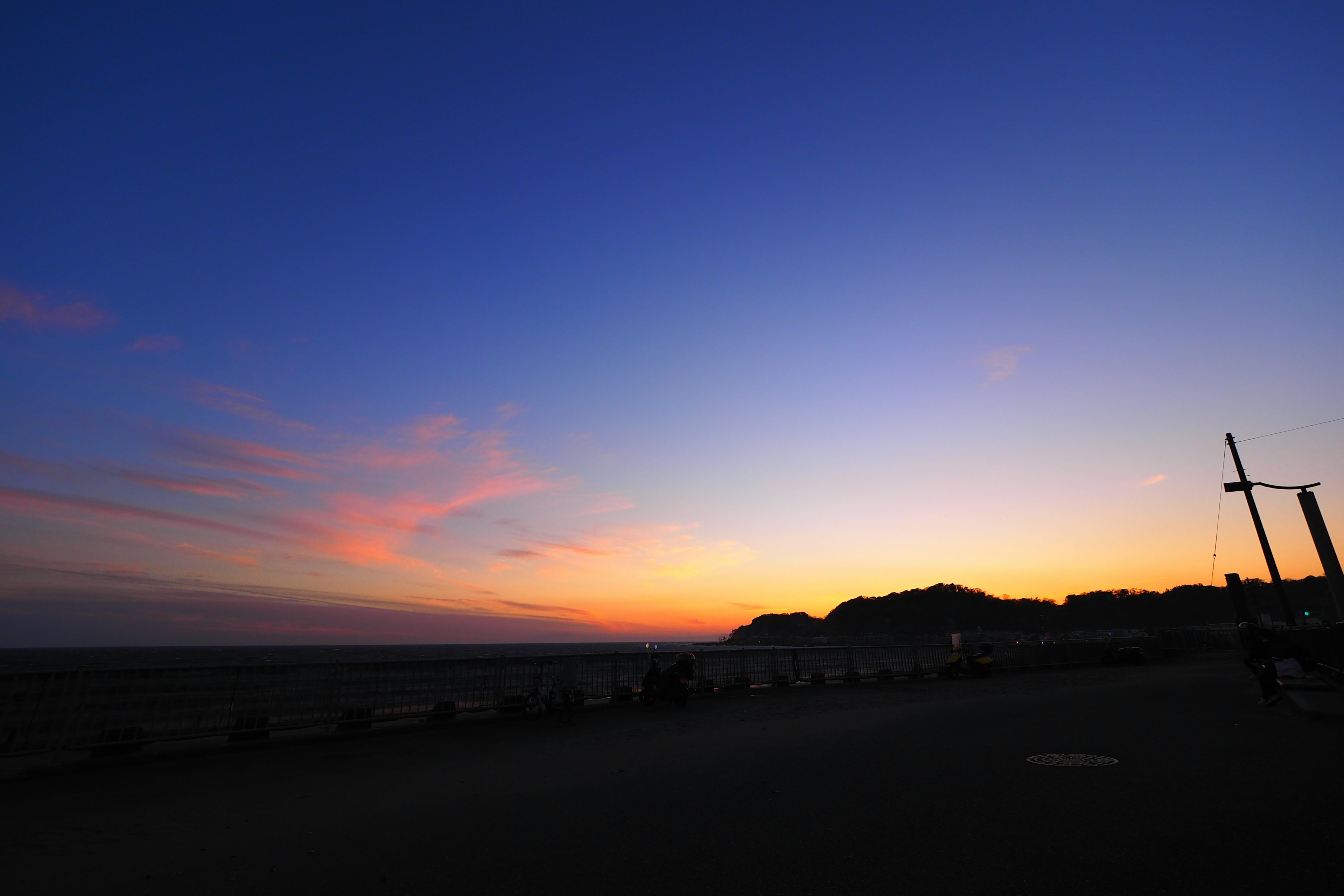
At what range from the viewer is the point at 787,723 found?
48.0 feet

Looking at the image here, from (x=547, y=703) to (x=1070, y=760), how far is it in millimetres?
11702

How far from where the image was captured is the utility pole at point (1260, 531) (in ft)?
86.6

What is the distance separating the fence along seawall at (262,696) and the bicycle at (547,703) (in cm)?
32

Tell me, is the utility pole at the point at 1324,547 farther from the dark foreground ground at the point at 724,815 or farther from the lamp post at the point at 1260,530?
the dark foreground ground at the point at 724,815

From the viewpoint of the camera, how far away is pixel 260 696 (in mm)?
13055

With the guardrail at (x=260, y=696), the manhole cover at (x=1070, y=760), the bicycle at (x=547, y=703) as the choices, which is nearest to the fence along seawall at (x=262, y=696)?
the guardrail at (x=260, y=696)

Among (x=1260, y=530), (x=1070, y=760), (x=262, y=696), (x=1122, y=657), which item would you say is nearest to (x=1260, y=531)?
(x=1260, y=530)

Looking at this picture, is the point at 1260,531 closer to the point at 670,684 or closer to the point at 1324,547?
the point at 1324,547

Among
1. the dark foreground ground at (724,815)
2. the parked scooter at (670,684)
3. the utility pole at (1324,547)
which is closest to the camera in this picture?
the dark foreground ground at (724,815)

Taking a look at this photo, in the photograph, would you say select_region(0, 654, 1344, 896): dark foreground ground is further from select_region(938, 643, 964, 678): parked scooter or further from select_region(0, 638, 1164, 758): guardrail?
select_region(938, 643, 964, 678): parked scooter

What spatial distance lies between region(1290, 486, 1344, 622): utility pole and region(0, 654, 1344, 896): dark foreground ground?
60.3 feet

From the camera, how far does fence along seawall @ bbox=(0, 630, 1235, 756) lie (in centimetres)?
1068

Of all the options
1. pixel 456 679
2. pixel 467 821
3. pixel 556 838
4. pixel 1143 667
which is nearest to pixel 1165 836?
pixel 556 838

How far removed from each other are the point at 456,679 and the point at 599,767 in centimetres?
727
